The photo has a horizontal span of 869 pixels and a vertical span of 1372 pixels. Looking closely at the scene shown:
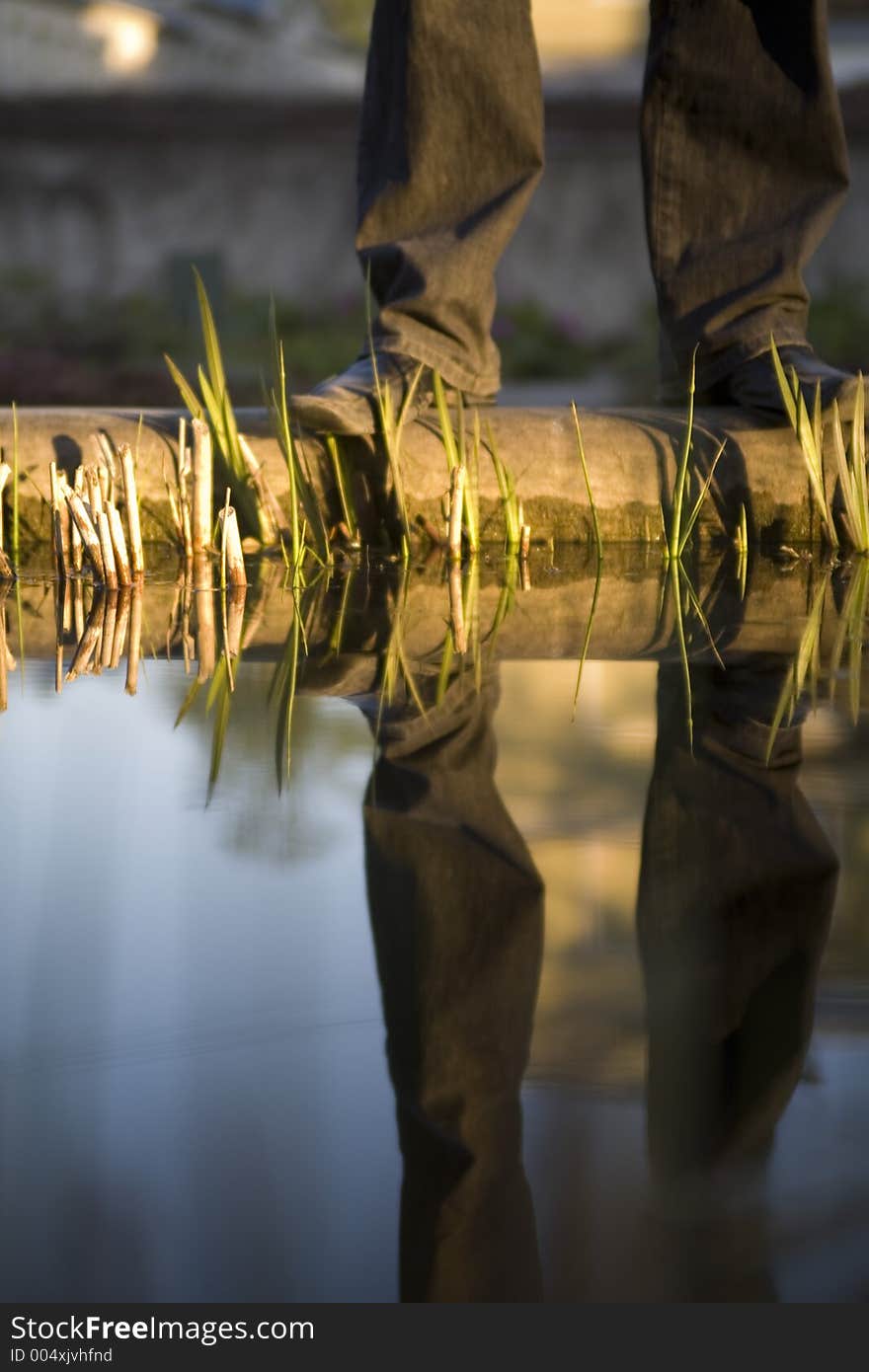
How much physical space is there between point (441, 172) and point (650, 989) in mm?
1747

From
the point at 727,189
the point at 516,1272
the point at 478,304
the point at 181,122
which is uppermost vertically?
the point at 181,122

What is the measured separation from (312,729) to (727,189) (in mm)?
1467

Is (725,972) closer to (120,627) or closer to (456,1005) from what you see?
(456,1005)

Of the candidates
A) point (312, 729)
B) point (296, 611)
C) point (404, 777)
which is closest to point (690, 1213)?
point (404, 777)

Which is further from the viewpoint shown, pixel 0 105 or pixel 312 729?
pixel 0 105

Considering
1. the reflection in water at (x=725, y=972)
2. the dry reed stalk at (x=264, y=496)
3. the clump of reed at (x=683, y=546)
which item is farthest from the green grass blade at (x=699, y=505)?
the reflection in water at (x=725, y=972)

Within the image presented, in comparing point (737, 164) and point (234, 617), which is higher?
point (737, 164)

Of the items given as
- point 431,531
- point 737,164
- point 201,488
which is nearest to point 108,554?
point 201,488

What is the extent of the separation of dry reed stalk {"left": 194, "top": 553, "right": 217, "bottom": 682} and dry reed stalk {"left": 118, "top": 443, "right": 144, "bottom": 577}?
74mm

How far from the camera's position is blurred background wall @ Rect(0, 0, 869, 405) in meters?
9.89

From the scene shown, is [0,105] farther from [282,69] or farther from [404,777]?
[404,777]

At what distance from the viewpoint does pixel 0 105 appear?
35.6ft

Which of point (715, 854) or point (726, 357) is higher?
point (726, 357)

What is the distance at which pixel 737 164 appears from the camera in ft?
7.70
